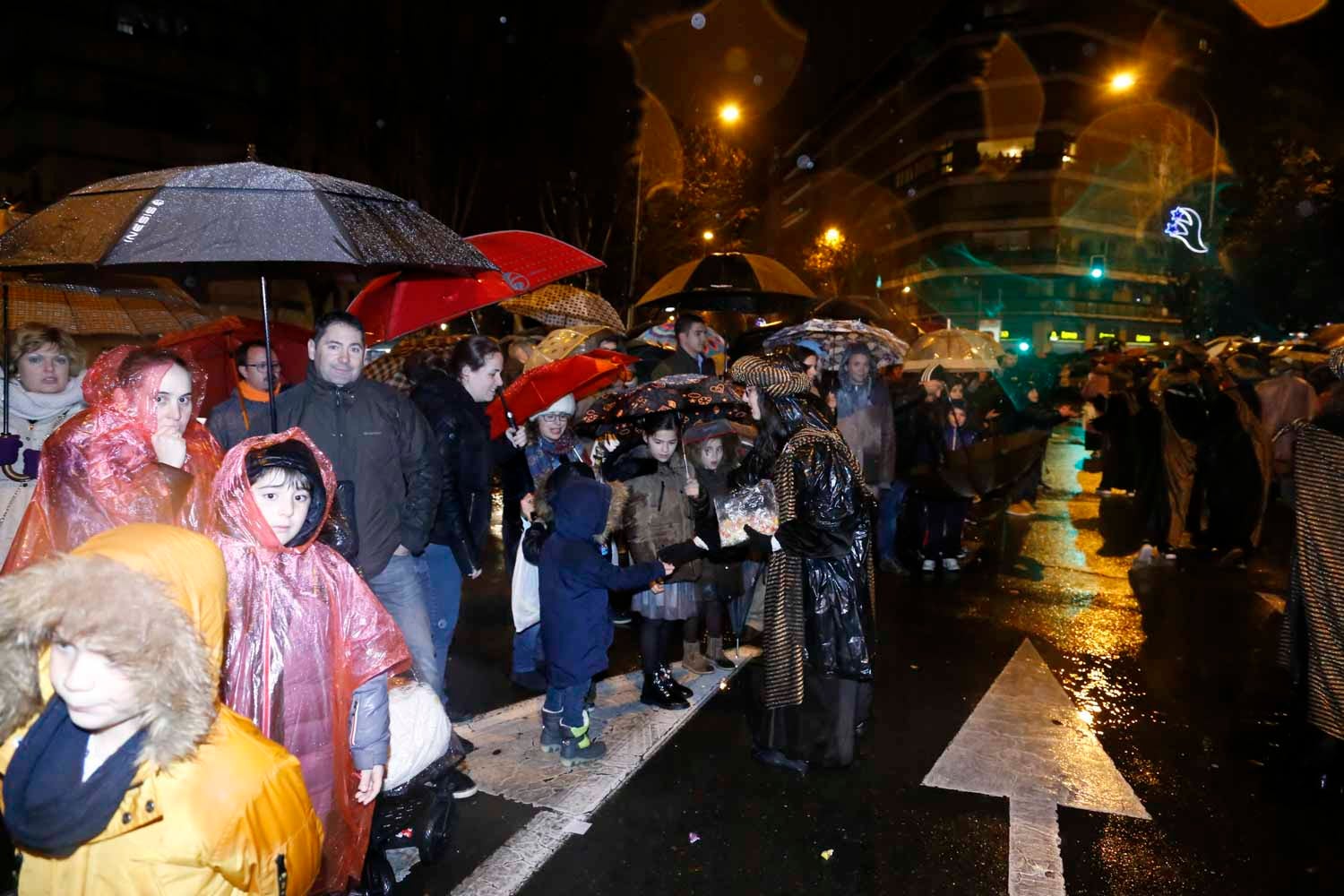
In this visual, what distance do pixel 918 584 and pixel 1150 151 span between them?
237 ft

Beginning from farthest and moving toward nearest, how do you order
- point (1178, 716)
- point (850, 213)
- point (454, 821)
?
1. point (850, 213)
2. point (1178, 716)
3. point (454, 821)

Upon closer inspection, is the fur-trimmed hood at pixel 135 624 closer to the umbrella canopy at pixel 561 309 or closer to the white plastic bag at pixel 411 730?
the white plastic bag at pixel 411 730

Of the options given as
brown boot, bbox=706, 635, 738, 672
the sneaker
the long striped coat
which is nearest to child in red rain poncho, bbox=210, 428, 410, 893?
the sneaker

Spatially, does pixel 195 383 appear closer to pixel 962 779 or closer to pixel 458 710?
pixel 458 710

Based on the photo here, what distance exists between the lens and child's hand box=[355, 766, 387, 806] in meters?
2.98

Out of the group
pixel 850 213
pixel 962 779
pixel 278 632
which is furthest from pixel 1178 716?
pixel 850 213

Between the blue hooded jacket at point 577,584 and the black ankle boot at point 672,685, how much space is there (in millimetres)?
915

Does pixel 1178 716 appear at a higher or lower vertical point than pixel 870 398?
lower

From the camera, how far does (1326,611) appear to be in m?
4.43

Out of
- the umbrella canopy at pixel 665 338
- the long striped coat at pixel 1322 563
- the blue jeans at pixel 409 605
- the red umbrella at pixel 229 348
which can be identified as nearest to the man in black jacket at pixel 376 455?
the blue jeans at pixel 409 605

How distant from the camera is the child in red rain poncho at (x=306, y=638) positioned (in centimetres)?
272

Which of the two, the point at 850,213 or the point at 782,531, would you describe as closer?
the point at 782,531

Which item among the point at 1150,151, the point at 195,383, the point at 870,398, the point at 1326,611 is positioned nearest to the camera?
the point at 195,383

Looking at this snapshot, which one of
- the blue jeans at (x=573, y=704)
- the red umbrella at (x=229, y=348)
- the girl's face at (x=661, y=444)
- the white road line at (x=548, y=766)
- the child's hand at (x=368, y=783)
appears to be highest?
the red umbrella at (x=229, y=348)
